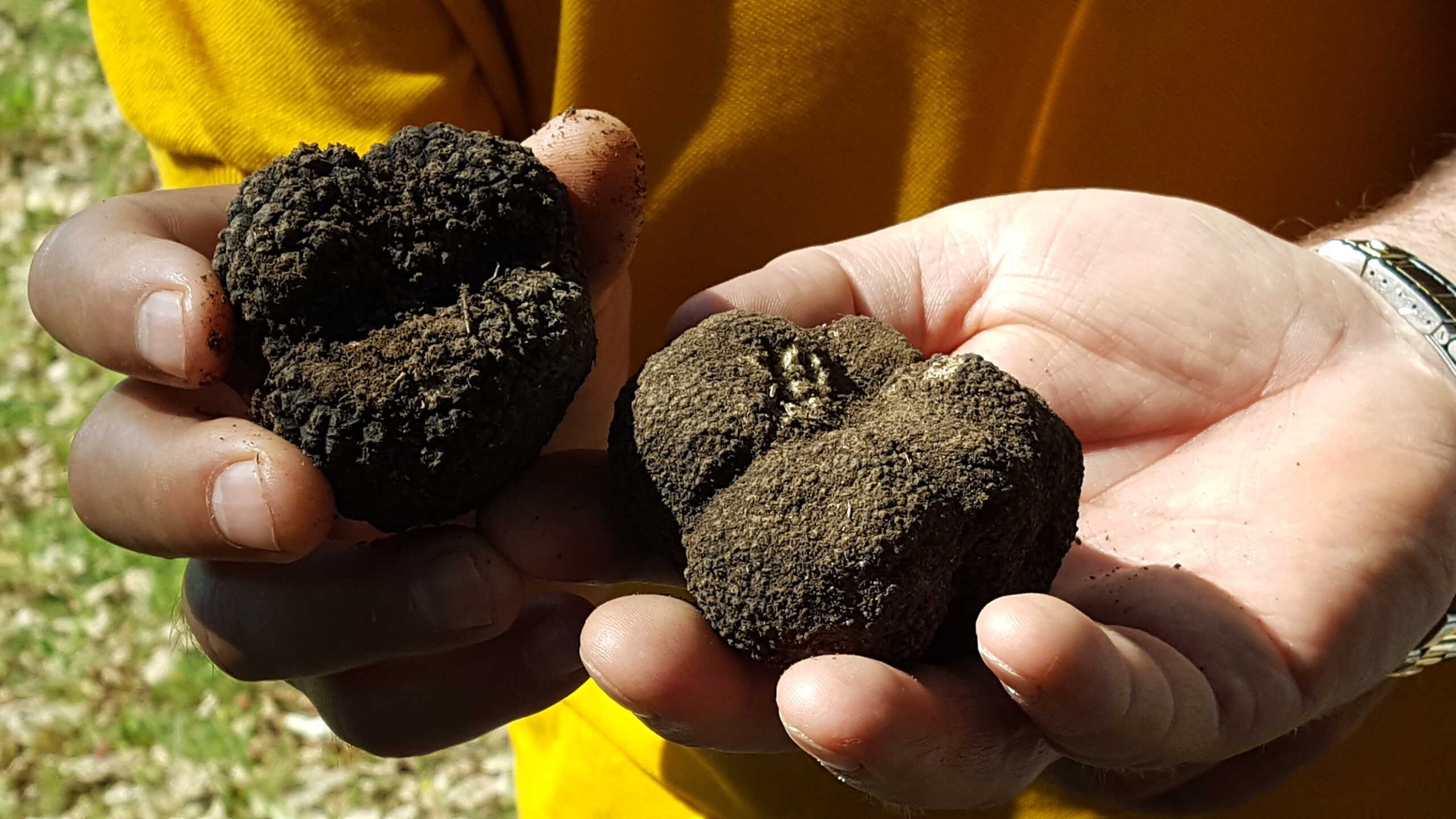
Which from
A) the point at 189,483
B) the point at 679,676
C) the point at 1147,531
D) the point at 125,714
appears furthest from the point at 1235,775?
the point at 125,714

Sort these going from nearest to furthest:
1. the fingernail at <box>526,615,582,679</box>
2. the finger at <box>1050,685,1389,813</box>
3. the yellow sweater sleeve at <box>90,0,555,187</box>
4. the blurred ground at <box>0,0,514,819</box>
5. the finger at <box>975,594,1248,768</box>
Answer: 1. the finger at <box>975,594,1248,768</box>
2. the fingernail at <box>526,615,582,679</box>
3. the finger at <box>1050,685,1389,813</box>
4. the yellow sweater sleeve at <box>90,0,555,187</box>
5. the blurred ground at <box>0,0,514,819</box>

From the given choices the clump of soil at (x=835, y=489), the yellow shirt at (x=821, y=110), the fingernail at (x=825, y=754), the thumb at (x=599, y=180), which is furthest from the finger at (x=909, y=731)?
the yellow shirt at (x=821, y=110)

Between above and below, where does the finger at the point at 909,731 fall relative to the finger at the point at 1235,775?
above

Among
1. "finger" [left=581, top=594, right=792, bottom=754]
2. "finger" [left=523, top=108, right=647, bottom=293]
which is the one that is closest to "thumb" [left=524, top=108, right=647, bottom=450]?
"finger" [left=523, top=108, right=647, bottom=293]

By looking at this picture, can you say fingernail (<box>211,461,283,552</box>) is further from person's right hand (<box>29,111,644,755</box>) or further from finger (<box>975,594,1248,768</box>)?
finger (<box>975,594,1248,768</box>)

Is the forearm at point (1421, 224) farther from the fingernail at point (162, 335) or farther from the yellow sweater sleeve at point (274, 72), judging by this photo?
the fingernail at point (162, 335)

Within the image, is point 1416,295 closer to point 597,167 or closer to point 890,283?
point 890,283
